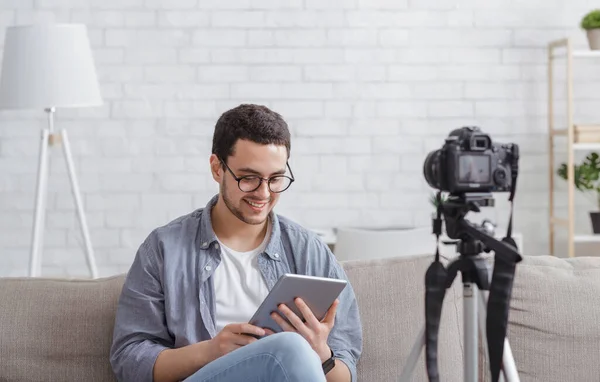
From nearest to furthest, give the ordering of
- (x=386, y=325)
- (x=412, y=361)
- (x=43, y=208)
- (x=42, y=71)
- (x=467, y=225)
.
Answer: (x=467, y=225), (x=412, y=361), (x=386, y=325), (x=42, y=71), (x=43, y=208)

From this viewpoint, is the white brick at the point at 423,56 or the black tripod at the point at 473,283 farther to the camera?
the white brick at the point at 423,56

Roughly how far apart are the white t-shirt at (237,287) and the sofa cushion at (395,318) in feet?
1.03

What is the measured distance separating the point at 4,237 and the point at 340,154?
1.71m

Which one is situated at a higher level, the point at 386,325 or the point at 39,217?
the point at 39,217

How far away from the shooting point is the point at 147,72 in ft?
A: 15.4

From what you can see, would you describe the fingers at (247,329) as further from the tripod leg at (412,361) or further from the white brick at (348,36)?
the white brick at (348,36)

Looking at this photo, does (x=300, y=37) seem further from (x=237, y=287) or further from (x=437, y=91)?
(x=237, y=287)

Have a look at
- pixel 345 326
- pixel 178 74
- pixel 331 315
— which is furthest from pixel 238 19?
pixel 331 315

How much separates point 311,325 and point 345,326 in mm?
226

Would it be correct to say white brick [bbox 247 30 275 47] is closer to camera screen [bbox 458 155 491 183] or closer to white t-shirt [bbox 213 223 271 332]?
white t-shirt [bbox 213 223 271 332]

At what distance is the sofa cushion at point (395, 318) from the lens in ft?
8.15

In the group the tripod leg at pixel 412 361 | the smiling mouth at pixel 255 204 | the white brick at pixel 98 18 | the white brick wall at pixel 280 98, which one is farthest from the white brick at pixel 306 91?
the tripod leg at pixel 412 361

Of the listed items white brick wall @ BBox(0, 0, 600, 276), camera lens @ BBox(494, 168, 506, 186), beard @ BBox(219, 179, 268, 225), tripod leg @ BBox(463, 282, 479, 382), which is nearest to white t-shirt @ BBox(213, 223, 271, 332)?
beard @ BBox(219, 179, 268, 225)

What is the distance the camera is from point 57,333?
246cm
